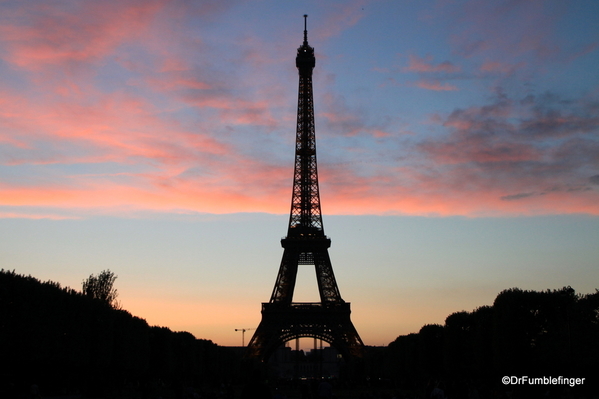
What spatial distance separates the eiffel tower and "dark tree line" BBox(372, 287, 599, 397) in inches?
1130

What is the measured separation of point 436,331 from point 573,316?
93.0ft

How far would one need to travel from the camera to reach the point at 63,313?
50656 millimetres

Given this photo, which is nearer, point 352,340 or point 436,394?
point 436,394

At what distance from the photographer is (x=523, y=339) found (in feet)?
187

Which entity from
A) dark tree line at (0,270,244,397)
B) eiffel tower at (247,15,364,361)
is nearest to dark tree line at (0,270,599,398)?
dark tree line at (0,270,244,397)

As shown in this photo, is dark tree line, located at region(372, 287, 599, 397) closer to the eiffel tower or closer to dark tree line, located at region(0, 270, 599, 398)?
dark tree line, located at region(0, 270, 599, 398)

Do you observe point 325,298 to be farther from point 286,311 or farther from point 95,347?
point 95,347

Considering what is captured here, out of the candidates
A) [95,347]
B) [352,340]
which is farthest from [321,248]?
[95,347]

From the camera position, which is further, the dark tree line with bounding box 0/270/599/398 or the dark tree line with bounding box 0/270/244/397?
the dark tree line with bounding box 0/270/599/398

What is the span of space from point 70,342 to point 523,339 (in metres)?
36.4

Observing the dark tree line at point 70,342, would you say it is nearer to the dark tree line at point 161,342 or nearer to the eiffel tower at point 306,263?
the dark tree line at point 161,342

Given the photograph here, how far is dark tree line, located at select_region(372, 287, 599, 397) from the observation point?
50.0 metres

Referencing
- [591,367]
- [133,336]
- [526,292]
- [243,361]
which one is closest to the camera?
[591,367]

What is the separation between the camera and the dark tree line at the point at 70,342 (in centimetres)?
4519
